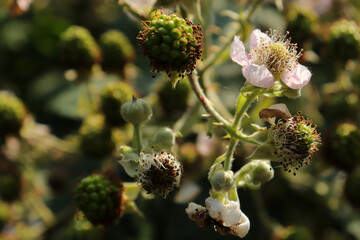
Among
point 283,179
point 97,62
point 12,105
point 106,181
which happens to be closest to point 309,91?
point 283,179

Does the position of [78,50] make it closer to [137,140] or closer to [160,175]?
[137,140]

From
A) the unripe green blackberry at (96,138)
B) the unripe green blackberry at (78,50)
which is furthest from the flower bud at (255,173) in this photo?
the unripe green blackberry at (78,50)

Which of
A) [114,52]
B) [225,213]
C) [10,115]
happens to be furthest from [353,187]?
[10,115]

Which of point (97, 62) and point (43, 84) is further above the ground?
point (97, 62)

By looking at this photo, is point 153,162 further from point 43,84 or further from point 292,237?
point 43,84

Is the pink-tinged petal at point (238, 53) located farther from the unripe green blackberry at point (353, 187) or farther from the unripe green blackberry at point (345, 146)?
the unripe green blackberry at point (353, 187)

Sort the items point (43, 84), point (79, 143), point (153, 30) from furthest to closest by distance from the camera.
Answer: point (43, 84) → point (79, 143) → point (153, 30)

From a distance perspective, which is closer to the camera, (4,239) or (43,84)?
(4,239)
